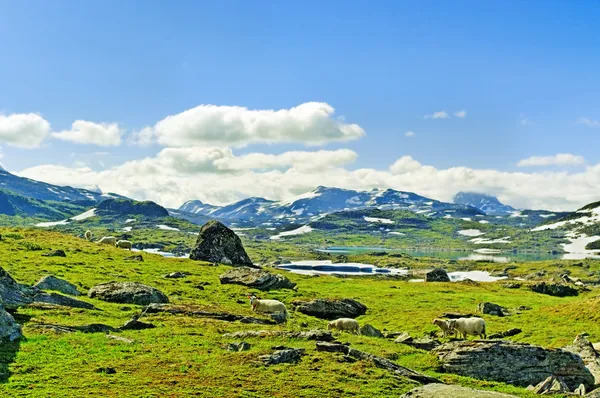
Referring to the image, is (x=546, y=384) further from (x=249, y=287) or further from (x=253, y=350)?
(x=249, y=287)

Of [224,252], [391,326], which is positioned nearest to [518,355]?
[391,326]

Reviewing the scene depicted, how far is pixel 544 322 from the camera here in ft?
169

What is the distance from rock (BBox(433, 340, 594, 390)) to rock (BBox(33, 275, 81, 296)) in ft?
114

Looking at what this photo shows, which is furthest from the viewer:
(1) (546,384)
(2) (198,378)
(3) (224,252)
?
(3) (224,252)

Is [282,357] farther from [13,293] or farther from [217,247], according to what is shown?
[217,247]

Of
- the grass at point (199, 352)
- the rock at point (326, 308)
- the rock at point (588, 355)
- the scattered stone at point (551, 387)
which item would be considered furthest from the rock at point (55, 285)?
the rock at point (588, 355)

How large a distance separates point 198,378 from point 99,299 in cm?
2804

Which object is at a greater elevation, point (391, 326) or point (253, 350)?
point (253, 350)

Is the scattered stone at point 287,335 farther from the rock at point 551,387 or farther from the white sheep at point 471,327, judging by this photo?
the white sheep at point 471,327

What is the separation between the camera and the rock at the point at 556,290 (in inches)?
3414

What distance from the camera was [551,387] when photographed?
84.3 feet

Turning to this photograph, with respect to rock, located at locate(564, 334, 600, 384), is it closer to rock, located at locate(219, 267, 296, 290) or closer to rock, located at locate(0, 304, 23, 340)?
rock, located at locate(0, 304, 23, 340)

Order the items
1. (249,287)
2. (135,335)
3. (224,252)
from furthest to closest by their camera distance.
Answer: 1. (224,252)
2. (249,287)
3. (135,335)

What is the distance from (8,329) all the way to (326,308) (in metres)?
33.3
